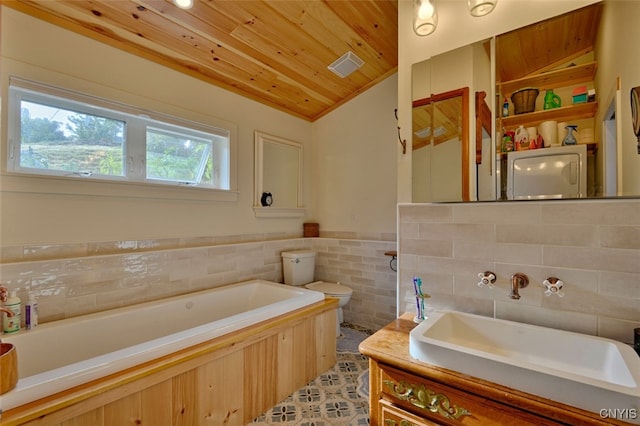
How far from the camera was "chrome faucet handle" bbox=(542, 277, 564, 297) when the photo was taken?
1.18 m

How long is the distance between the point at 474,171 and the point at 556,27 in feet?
2.22

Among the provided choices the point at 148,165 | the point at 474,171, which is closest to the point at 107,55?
the point at 148,165

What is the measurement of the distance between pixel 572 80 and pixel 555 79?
2.3 inches

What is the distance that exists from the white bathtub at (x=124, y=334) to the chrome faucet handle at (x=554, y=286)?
1465 millimetres

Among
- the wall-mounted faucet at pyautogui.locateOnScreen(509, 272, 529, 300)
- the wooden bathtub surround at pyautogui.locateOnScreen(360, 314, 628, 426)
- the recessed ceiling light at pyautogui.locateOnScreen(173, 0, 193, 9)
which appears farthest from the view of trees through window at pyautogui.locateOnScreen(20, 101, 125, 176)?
the wall-mounted faucet at pyautogui.locateOnScreen(509, 272, 529, 300)

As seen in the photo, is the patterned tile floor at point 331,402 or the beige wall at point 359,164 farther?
the beige wall at point 359,164

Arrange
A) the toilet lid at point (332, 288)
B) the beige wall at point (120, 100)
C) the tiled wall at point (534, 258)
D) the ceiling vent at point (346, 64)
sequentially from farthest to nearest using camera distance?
the toilet lid at point (332, 288) → the ceiling vent at point (346, 64) → the beige wall at point (120, 100) → the tiled wall at point (534, 258)

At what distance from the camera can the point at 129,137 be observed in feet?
6.97

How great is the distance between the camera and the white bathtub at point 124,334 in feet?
3.72

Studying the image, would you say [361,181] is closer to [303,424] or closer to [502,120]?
[502,120]

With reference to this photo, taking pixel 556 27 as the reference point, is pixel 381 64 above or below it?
above

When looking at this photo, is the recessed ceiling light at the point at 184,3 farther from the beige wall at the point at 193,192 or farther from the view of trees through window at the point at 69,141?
the view of trees through window at the point at 69,141

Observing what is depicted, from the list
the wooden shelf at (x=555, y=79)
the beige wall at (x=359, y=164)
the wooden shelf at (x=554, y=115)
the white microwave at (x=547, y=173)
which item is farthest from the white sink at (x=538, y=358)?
the beige wall at (x=359, y=164)

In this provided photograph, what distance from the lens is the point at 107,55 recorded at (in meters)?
1.96
